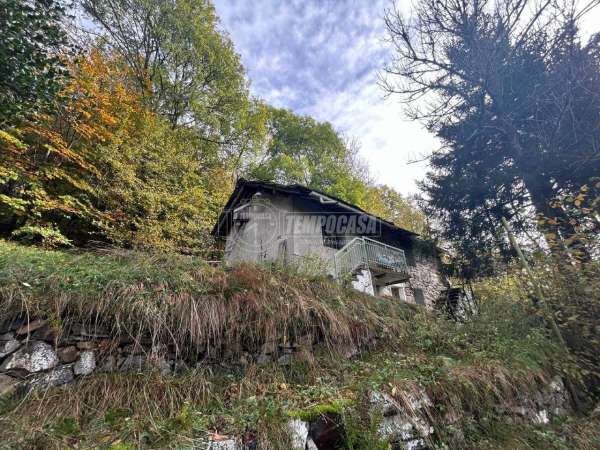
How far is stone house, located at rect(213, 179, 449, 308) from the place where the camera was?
27.5ft

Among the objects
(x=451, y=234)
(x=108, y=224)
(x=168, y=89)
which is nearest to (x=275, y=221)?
(x=108, y=224)

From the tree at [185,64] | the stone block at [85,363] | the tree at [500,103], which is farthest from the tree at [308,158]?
the stone block at [85,363]

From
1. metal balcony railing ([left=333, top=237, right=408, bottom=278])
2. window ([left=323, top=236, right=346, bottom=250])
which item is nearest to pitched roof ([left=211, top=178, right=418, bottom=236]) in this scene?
window ([left=323, top=236, right=346, bottom=250])

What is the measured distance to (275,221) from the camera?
31.0 ft

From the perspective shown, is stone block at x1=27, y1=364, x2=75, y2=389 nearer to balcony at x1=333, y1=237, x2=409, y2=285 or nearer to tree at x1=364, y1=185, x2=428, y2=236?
balcony at x1=333, y1=237, x2=409, y2=285

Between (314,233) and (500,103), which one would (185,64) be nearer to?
Result: (314,233)

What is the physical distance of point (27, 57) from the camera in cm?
384

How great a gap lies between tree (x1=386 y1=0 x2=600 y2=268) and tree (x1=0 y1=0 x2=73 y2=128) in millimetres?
7116

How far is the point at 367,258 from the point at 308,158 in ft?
32.9

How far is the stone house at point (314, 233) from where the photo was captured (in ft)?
27.5

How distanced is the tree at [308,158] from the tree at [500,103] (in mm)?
7740

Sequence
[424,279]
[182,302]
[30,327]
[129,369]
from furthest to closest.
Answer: [424,279]
[182,302]
[129,369]
[30,327]

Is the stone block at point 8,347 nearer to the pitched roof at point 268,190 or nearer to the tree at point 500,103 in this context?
the pitched roof at point 268,190

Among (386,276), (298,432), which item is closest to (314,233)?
(386,276)
